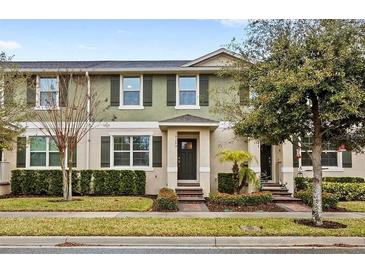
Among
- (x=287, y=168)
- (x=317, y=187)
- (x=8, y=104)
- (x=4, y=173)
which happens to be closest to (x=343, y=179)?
(x=287, y=168)

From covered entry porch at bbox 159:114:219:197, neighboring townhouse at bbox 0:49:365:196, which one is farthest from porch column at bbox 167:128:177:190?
neighboring townhouse at bbox 0:49:365:196

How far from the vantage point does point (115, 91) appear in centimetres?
1855

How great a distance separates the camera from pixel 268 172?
1892 cm

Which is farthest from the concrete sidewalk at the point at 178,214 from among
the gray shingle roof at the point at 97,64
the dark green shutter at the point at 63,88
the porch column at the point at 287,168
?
the gray shingle roof at the point at 97,64

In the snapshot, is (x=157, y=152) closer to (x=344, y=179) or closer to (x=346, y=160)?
(x=344, y=179)

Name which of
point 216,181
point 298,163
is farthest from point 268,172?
point 216,181

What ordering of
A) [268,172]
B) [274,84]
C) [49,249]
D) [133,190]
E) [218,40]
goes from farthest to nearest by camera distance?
[268,172] → [133,190] → [218,40] → [274,84] → [49,249]

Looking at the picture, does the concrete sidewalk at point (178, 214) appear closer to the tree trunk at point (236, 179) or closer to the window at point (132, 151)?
the tree trunk at point (236, 179)

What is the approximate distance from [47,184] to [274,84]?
12.3 meters

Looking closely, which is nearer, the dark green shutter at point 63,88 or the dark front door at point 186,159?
the dark green shutter at point 63,88

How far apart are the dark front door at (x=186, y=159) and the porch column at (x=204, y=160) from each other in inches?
48.7

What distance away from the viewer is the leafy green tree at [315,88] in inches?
359

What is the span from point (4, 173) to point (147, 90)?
25.8ft

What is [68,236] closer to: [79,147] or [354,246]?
[354,246]
